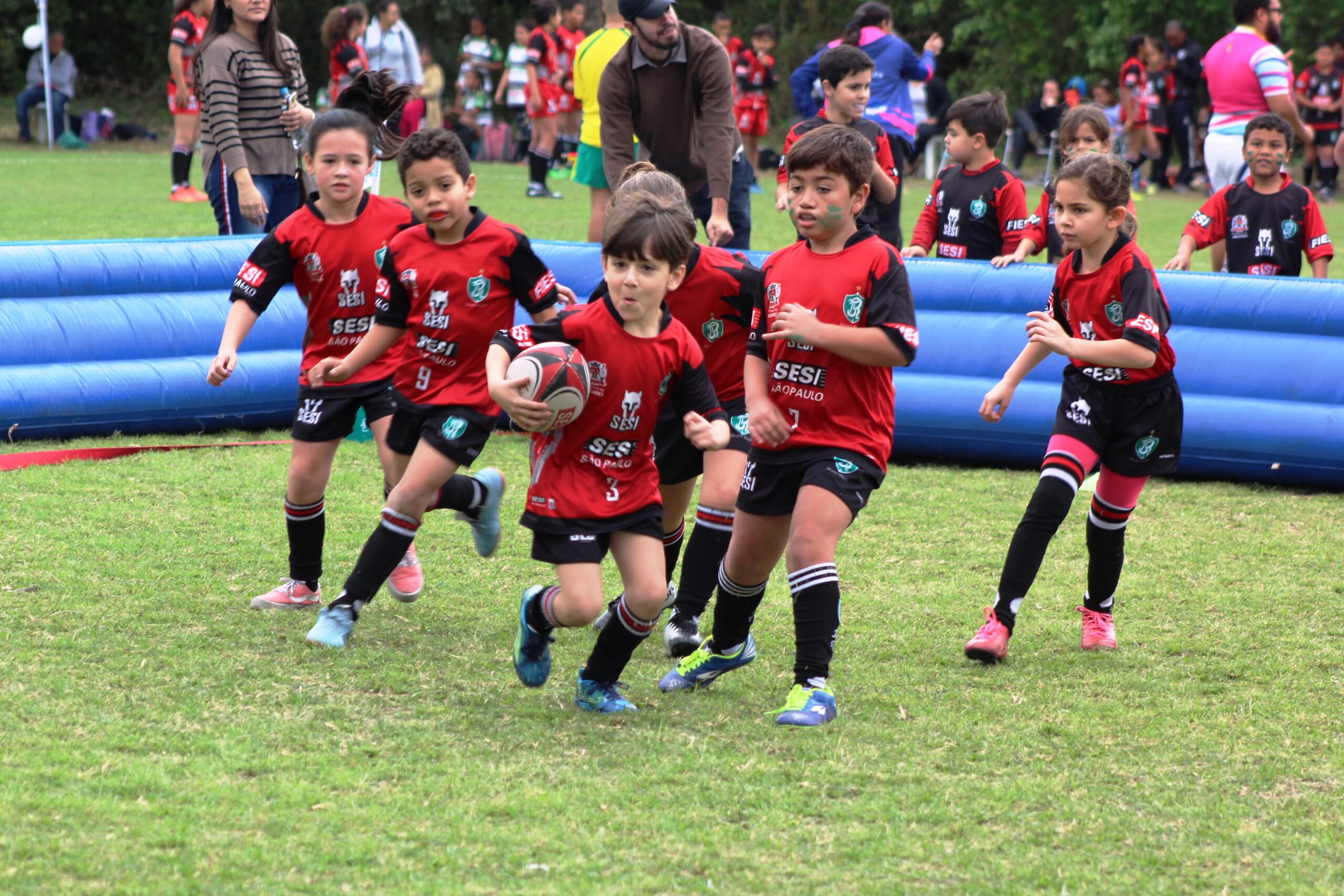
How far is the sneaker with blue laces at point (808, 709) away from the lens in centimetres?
388

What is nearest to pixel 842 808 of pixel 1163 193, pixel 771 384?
pixel 771 384

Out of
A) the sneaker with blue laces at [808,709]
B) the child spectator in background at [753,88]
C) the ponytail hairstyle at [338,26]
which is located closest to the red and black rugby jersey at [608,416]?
the sneaker with blue laces at [808,709]

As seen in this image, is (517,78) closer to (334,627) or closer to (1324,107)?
(1324,107)

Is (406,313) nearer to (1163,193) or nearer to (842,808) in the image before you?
(842,808)

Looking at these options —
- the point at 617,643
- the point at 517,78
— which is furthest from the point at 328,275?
the point at 517,78

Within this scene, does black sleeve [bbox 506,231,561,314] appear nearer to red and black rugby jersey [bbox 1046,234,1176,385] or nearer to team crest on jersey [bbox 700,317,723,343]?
team crest on jersey [bbox 700,317,723,343]

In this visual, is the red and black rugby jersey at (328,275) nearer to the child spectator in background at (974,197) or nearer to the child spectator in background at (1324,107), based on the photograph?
the child spectator in background at (974,197)

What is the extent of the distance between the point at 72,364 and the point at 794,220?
4.52 m

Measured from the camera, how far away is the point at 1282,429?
6797 mm

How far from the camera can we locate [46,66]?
2145 centimetres

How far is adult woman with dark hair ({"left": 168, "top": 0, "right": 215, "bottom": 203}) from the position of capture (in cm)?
1408

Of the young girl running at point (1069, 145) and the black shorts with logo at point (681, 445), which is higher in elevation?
the young girl running at point (1069, 145)

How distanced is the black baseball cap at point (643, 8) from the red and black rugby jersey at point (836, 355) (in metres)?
3.00

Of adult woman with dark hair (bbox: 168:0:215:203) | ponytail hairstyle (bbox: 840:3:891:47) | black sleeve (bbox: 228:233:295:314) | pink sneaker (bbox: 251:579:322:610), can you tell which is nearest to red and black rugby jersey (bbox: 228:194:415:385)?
black sleeve (bbox: 228:233:295:314)
